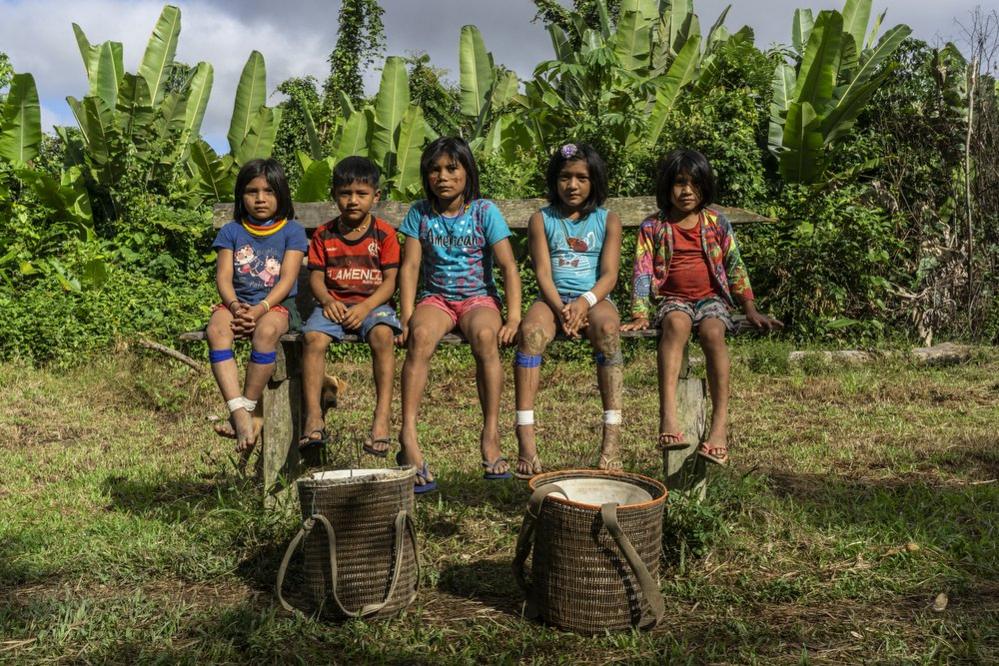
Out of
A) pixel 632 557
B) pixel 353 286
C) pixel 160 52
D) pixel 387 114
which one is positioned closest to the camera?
pixel 632 557

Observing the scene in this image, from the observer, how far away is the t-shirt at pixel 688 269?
170 inches

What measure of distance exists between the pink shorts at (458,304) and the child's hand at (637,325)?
23.1 inches

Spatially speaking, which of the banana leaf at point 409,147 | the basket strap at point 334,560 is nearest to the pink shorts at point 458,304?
the basket strap at point 334,560

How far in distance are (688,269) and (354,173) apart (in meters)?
1.64

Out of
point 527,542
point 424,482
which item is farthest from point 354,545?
point 527,542

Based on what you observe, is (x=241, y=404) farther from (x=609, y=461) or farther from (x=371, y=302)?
(x=609, y=461)

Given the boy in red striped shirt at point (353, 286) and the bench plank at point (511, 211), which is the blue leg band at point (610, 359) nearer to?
the boy in red striped shirt at point (353, 286)

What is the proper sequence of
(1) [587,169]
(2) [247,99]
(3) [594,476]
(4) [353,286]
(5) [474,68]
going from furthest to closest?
(5) [474,68], (2) [247,99], (4) [353,286], (1) [587,169], (3) [594,476]

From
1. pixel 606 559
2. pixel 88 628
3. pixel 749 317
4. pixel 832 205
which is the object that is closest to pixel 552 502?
pixel 606 559

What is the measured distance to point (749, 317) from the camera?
414 centimetres

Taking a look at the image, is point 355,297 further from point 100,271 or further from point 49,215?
point 49,215

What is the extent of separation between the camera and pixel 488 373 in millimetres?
3988

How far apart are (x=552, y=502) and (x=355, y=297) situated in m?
1.64

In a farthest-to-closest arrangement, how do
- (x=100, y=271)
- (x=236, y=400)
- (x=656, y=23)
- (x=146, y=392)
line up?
(x=656, y=23) < (x=100, y=271) < (x=146, y=392) < (x=236, y=400)
